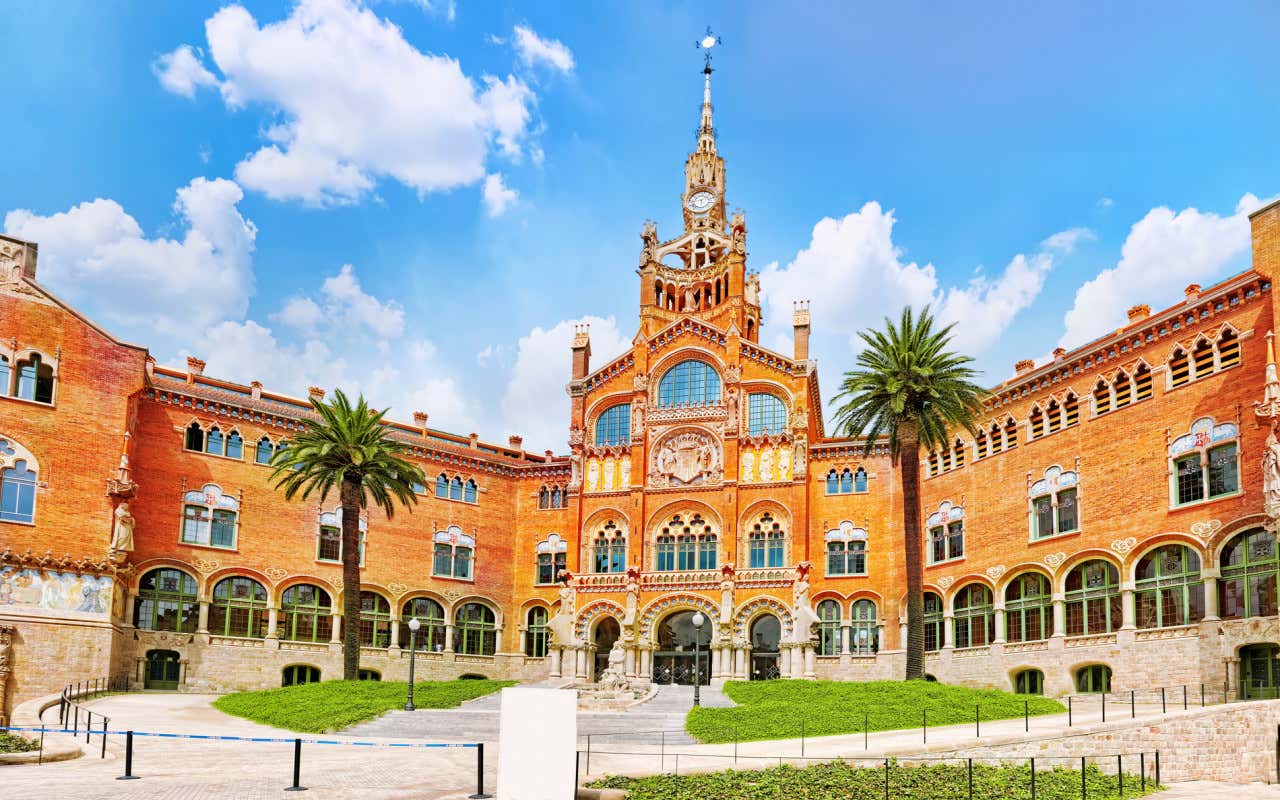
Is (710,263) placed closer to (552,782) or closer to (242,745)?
(242,745)

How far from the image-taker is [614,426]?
6266cm

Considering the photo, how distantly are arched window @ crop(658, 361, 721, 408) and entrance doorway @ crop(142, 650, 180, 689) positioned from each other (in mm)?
26329

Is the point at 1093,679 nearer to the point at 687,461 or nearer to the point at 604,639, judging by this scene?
the point at 687,461

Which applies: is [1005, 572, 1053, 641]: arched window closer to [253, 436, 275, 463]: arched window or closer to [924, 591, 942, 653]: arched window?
[924, 591, 942, 653]: arched window

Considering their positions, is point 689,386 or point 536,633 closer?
point 536,633

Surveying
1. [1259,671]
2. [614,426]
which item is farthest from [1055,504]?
[614,426]

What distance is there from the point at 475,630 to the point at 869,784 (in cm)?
4007

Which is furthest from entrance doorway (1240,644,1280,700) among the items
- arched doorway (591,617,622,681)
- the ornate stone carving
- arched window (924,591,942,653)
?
arched doorway (591,617,622,681)

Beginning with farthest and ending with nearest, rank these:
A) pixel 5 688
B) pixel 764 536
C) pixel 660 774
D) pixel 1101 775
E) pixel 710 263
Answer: pixel 710 263, pixel 764 536, pixel 5 688, pixel 1101 775, pixel 660 774

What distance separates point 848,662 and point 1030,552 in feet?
39.1

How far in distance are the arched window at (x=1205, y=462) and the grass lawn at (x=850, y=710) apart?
8.78 metres

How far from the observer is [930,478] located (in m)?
55.2

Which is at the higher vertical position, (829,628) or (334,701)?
(829,628)

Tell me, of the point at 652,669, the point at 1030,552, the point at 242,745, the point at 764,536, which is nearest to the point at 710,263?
the point at 764,536
